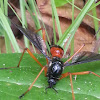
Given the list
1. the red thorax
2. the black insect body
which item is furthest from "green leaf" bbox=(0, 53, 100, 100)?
the red thorax

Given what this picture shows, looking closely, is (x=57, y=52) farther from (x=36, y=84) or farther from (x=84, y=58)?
(x=36, y=84)

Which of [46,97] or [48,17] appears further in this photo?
[48,17]

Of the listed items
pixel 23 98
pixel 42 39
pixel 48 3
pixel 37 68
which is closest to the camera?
pixel 23 98

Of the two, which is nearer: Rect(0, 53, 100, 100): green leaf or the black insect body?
Rect(0, 53, 100, 100): green leaf

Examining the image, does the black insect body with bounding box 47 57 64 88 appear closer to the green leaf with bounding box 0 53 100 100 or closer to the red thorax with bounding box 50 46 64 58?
the green leaf with bounding box 0 53 100 100

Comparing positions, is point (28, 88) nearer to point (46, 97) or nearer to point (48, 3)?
point (46, 97)

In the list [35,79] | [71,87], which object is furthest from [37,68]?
[71,87]

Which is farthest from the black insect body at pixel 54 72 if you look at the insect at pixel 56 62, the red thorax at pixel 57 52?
the red thorax at pixel 57 52

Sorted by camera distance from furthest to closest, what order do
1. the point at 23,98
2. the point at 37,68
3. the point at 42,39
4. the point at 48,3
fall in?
1. the point at 48,3
2. the point at 42,39
3. the point at 37,68
4. the point at 23,98

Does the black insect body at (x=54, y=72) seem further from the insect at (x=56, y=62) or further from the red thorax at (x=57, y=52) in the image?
the red thorax at (x=57, y=52)
